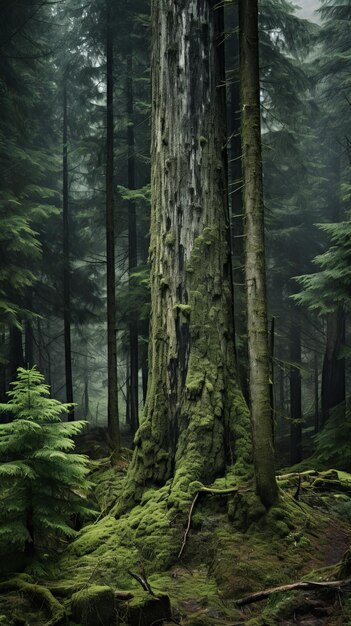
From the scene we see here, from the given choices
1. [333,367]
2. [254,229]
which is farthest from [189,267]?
[333,367]

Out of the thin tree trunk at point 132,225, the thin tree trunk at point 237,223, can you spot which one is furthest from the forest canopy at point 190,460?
the thin tree trunk at point 132,225

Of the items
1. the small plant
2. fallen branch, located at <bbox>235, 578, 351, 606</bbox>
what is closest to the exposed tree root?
the small plant

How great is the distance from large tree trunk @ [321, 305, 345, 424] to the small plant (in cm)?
1322

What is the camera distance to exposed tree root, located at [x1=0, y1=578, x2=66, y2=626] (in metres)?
3.25

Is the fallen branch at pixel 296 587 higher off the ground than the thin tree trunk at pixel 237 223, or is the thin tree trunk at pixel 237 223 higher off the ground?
the thin tree trunk at pixel 237 223

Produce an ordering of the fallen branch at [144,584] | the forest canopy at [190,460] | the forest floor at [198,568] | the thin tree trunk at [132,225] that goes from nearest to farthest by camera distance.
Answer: the forest floor at [198,568]
the fallen branch at [144,584]
the forest canopy at [190,460]
the thin tree trunk at [132,225]

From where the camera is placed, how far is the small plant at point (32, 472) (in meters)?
4.16

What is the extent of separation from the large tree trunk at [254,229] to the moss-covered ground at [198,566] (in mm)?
902

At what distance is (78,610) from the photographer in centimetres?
321

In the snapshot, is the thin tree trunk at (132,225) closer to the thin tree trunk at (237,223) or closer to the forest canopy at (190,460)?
the thin tree trunk at (237,223)

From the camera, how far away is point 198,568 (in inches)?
168

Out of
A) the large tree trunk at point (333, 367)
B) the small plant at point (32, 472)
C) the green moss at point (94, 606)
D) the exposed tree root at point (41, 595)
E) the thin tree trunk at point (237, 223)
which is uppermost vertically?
the thin tree trunk at point (237, 223)

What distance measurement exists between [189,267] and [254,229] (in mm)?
930

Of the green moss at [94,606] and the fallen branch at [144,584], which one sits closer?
the green moss at [94,606]
